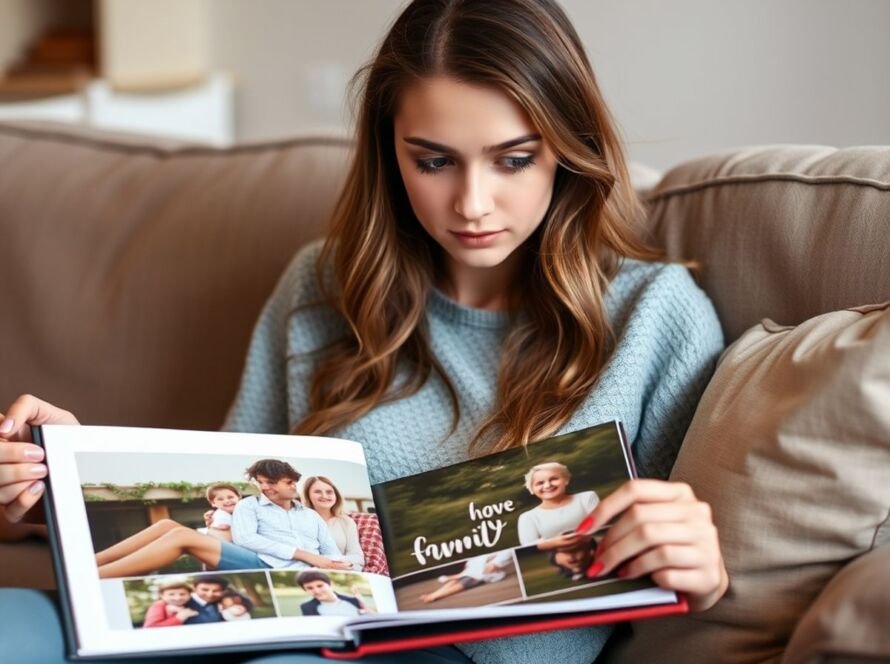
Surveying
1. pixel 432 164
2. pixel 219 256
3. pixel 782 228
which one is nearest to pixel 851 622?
pixel 782 228

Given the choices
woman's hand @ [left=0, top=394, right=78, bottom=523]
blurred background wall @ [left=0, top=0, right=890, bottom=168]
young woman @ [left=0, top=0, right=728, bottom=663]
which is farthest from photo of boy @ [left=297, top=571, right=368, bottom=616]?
blurred background wall @ [left=0, top=0, right=890, bottom=168]

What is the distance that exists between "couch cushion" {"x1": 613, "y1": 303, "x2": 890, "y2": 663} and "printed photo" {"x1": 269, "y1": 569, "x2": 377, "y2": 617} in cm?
30

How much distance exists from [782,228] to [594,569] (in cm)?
50

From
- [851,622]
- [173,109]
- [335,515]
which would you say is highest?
[173,109]

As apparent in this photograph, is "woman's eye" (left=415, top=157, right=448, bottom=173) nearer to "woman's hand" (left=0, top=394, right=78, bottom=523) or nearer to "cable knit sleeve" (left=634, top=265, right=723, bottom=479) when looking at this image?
"cable knit sleeve" (left=634, top=265, right=723, bottom=479)

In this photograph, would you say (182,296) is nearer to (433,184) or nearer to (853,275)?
(433,184)

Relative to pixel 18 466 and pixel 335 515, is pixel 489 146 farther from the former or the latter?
pixel 18 466

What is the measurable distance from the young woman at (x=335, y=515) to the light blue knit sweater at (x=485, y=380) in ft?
0.65

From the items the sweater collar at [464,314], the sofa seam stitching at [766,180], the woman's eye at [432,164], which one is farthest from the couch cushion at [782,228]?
the woman's eye at [432,164]

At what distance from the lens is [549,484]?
3.04ft

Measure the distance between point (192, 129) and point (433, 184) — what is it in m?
2.16

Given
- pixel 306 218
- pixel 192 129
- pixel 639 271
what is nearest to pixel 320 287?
pixel 306 218

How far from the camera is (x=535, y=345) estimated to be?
48.8 inches

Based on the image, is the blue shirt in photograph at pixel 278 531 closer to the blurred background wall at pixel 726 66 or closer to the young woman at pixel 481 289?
the young woman at pixel 481 289
